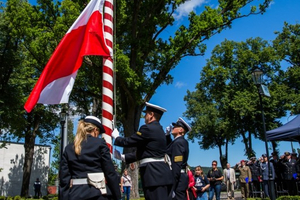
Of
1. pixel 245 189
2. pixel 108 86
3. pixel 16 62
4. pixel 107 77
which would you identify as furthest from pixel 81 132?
pixel 16 62

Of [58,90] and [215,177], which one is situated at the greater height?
[58,90]

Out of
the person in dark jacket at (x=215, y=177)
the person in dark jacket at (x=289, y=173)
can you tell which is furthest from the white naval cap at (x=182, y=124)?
the person in dark jacket at (x=289, y=173)

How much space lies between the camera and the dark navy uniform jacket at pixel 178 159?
614 cm

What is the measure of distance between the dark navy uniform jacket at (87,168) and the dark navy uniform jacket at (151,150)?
2.48ft

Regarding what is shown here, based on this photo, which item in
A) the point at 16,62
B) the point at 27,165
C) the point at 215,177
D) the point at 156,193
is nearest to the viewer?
the point at 156,193

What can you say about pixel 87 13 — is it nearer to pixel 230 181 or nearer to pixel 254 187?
pixel 230 181

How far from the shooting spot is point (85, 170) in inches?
175

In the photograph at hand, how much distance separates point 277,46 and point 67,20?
99.2ft

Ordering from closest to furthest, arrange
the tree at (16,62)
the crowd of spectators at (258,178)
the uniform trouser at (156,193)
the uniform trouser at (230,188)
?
the uniform trouser at (156,193)
the crowd of spectators at (258,178)
the tree at (16,62)
the uniform trouser at (230,188)

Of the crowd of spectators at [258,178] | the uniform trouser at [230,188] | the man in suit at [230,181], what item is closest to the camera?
the crowd of spectators at [258,178]

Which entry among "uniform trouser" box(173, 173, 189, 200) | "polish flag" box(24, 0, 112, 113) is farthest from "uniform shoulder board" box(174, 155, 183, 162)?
"polish flag" box(24, 0, 112, 113)

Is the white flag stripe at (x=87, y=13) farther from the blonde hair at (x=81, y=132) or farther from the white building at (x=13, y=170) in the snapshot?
the white building at (x=13, y=170)

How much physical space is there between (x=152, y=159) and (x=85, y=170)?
126 cm


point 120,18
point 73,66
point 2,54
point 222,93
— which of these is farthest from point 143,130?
point 222,93
